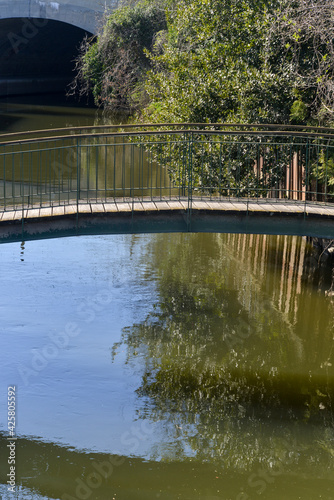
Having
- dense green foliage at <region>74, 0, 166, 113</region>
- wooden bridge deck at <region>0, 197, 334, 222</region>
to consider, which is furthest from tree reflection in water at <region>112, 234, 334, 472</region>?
dense green foliage at <region>74, 0, 166, 113</region>

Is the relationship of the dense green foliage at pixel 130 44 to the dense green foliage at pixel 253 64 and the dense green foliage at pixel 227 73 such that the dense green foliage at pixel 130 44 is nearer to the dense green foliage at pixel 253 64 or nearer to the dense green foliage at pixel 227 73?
the dense green foliage at pixel 253 64

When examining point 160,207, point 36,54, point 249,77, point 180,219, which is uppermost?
point 36,54

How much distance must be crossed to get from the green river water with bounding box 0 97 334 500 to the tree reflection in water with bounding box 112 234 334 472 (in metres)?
0.03

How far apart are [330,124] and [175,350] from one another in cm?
512

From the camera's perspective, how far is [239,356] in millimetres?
10953

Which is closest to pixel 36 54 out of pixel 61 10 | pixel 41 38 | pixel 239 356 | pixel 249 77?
pixel 41 38

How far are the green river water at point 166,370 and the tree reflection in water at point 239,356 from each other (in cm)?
3

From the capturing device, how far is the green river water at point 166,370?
812 centimetres

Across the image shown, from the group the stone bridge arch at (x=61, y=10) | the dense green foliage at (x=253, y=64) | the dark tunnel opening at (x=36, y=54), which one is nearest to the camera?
the dense green foliage at (x=253, y=64)

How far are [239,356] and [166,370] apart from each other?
1.17m

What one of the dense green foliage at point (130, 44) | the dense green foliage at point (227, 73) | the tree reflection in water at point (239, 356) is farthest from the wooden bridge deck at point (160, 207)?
the dense green foliage at point (130, 44)

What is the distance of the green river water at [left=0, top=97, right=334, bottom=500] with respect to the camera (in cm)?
812

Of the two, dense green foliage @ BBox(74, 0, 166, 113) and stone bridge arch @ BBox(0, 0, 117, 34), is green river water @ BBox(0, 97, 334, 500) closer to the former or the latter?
dense green foliage @ BBox(74, 0, 166, 113)

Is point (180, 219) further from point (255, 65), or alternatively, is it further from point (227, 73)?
point (255, 65)
